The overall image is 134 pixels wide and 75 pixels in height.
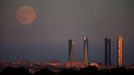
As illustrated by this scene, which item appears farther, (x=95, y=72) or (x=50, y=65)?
(x=50, y=65)

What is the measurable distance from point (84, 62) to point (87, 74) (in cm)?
983

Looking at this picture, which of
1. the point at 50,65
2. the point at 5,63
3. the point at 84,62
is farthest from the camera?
the point at 84,62

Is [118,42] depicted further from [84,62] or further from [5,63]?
[5,63]

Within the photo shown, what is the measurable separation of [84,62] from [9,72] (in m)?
11.0

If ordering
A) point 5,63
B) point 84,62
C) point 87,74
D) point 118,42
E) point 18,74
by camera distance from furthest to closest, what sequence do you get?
point 118,42 → point 84,62 → point 5,63 → point 87,74 → point 18,74

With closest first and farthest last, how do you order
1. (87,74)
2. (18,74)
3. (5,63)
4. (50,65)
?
1. (18,74)
2. (87,74)
3. (5,63)
4. (50,65)

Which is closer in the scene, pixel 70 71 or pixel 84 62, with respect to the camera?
pixel 70 71

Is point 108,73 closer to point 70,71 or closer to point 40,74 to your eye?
point 70,71

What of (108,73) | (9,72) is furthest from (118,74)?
(9,72)

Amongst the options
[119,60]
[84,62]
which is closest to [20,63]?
[84,62]

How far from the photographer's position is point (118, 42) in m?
20.4

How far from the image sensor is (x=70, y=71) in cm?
941

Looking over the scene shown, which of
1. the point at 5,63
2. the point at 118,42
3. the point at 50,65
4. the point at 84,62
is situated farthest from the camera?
the point at 118,42

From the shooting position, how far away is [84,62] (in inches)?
749
